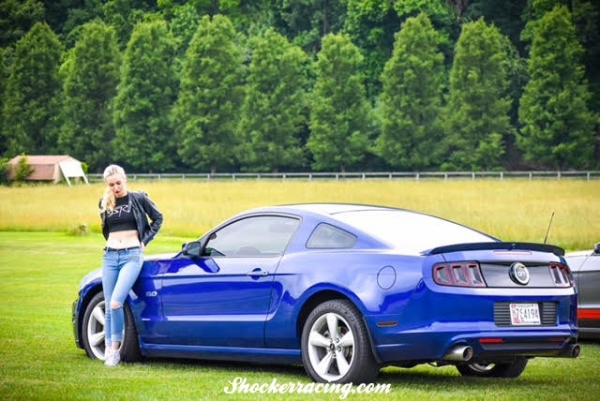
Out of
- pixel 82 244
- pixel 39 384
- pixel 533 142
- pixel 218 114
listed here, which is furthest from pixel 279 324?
pixel 218 114

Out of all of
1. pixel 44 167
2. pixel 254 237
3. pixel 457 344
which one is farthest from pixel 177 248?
pixel 44 167

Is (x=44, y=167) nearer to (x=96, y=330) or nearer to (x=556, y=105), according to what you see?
(x=556, y=105)

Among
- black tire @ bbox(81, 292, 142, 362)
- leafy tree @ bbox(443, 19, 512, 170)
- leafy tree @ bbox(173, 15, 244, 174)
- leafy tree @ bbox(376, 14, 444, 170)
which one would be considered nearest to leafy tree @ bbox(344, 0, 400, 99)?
leafy tree @ bbox(173, 15, 244, 174)

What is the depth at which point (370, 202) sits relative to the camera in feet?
175

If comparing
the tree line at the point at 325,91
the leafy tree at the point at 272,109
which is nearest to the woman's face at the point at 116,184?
the tree line at the point at 325,91

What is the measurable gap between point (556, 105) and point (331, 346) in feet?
258

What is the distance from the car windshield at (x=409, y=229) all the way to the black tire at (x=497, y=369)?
1.08 m

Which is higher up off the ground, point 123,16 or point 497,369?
point 123,16

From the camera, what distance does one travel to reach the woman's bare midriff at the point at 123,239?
40.3 ft

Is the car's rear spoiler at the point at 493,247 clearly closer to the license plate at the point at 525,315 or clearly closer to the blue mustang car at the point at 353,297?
the blue mustang car at the point at 353,297

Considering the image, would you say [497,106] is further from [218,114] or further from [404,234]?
[404,234]

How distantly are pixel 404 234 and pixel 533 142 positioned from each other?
77.7 metres

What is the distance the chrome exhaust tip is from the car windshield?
2.60ft

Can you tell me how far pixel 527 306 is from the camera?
10445 millimetres
